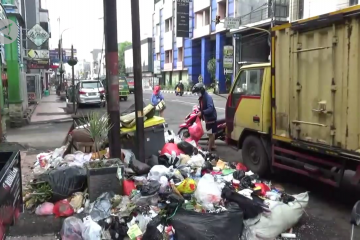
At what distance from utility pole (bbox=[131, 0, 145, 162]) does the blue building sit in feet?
120

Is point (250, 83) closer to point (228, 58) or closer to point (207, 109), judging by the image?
point (207, 109)

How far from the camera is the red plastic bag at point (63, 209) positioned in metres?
5.11

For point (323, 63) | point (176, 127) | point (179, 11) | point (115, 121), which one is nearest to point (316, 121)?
point (323, 63)

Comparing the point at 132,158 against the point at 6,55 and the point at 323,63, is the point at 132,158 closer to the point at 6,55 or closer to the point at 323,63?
the point at 323,63

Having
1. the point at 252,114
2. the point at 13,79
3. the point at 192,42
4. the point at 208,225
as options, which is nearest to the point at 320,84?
the point at 252,114

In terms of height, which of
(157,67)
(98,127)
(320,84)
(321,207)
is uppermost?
(157,67)

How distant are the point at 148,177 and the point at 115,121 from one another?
1199mm

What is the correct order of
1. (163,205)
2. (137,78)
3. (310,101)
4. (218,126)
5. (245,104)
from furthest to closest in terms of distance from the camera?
(218,126), (245,104), (137,78), (310,101), (163,205)

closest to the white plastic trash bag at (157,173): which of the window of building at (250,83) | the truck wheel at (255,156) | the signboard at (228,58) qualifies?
the truck wheel at (255,156)

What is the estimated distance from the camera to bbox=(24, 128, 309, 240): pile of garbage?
445cm

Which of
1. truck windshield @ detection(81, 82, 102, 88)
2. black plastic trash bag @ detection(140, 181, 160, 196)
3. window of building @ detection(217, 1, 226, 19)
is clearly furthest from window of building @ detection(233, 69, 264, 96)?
window of building @ detection(217, 1, 226, 19)

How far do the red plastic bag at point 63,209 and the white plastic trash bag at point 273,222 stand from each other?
2.22m

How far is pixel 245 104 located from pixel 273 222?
324 centimetres

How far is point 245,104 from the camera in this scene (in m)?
7.52
